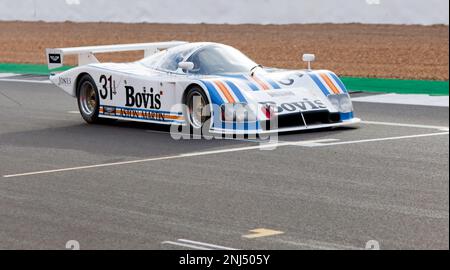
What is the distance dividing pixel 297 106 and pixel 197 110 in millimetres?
1229

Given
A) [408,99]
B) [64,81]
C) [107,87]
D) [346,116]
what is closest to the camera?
[346,116]

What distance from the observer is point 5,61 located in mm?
26938

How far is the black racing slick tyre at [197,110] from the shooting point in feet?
42.2

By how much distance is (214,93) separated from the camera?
12.6 m

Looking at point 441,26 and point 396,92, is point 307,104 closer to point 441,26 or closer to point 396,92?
point 396,92

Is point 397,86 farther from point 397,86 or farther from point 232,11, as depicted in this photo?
point 232,11

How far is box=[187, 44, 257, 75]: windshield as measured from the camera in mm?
13609

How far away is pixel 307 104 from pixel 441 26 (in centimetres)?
1780

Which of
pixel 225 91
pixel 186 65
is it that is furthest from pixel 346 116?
pixel 186 65

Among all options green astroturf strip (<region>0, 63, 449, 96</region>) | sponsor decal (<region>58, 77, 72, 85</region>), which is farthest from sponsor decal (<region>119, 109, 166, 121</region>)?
green astroturf strip (<region>0, 63, 449, 96</region>)
